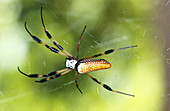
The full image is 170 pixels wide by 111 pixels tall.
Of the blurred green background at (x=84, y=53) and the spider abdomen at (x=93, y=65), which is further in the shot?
the blurred green background at (x=84, y=53)

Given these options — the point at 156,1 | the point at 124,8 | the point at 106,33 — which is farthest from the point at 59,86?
the point at 156,1

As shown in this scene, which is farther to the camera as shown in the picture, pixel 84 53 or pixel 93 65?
pixel 84 53

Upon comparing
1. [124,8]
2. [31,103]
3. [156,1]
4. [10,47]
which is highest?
[156,1]

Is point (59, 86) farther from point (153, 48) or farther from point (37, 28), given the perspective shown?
point (153, 48)

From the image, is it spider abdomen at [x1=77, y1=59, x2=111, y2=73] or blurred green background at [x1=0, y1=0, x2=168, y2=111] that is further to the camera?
blurred green background at [x1=0, y1=0, x2=168, y2=111]
